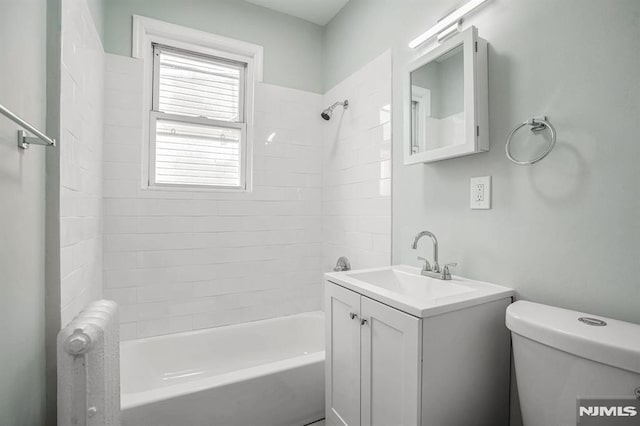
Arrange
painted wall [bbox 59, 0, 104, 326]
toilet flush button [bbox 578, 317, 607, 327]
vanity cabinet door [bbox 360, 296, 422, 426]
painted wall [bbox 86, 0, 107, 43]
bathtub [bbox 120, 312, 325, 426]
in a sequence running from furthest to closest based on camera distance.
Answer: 1. painted wall [bbox 86, 0, 107, 43]
2. bathtub [bbox 120, 312, 325, 426]
3. painted wall [bbox 59, 0, 104, 326]
4. vanity cabinet door [bbox 360, 296, 422, 426]
5. toilet flush button [bbox 578, 317, 607, 327]

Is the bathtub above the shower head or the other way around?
the other way around

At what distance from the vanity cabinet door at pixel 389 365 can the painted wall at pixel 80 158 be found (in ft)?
3.82

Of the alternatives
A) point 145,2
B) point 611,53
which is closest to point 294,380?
point 611,53

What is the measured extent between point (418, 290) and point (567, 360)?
670mm

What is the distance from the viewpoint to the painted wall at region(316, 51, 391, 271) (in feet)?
6.43

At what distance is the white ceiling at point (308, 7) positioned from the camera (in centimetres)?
235

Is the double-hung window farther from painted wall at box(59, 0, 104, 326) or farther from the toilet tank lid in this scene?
the toilet tank lid

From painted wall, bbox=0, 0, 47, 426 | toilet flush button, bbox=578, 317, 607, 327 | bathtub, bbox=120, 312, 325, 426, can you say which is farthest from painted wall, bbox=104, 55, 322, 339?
toilet flush button, bbox=578, 317, 607, 327

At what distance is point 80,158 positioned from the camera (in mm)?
1405

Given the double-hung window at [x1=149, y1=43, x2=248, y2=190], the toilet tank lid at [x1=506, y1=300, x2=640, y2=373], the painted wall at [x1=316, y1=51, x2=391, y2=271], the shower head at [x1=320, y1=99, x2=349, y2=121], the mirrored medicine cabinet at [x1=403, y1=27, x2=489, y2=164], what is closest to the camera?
the toilet tank lid at [x1=506, y1=300, x2=640, y2=373]

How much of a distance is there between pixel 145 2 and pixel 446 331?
258cm

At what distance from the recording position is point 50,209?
1.11m

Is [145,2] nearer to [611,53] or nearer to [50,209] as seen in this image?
[50,209]

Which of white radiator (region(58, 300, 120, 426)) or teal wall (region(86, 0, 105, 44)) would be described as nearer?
white radiator (region(58, 300, 120, 426))
